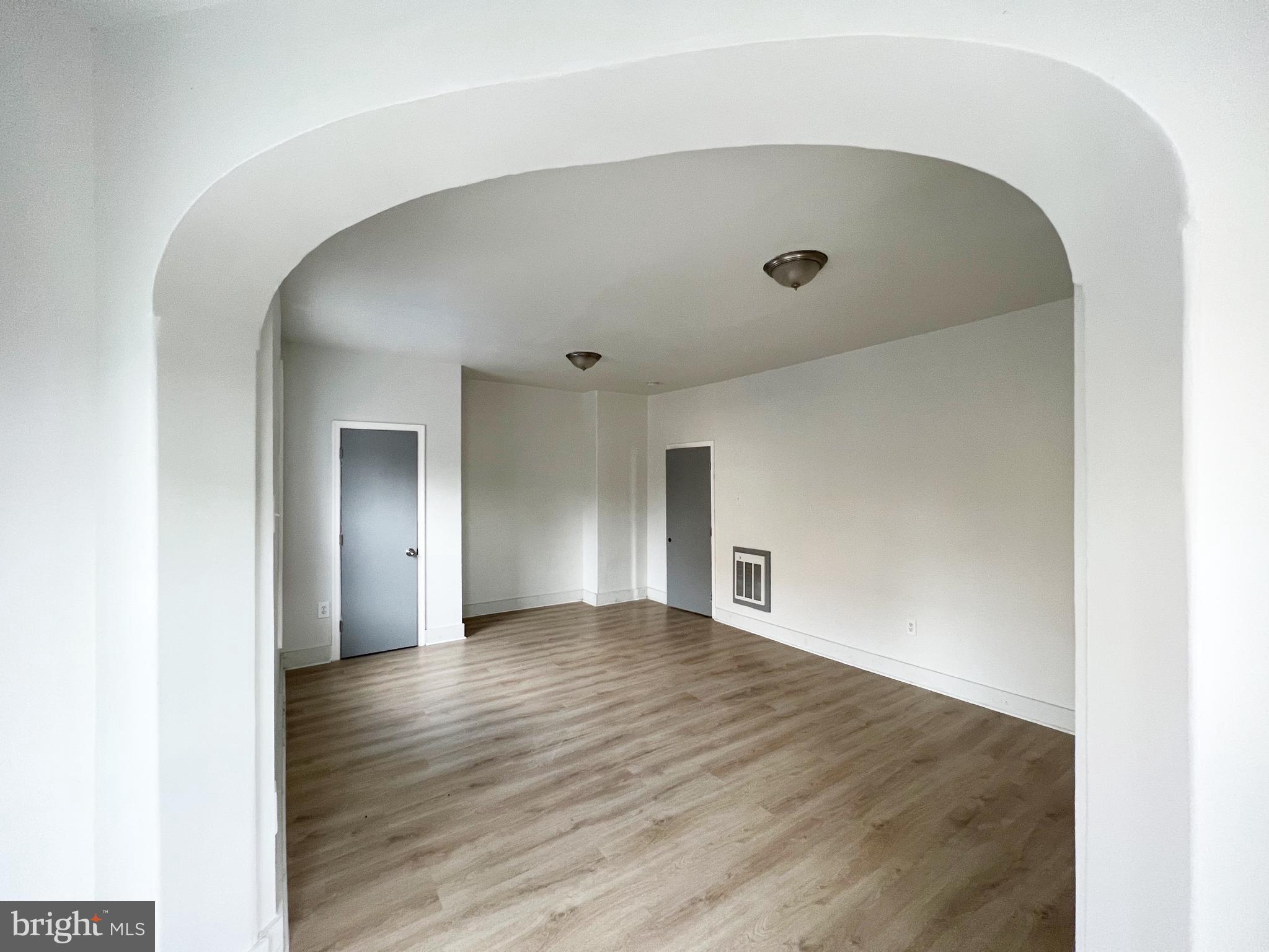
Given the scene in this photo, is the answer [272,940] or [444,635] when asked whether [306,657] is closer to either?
[444,635]

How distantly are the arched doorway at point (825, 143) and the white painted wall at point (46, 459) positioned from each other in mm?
143

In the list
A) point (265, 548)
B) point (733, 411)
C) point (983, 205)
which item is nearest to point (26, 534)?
point (265, 548)

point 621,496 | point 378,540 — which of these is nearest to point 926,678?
point 621,496

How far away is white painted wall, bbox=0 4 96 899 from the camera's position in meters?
1.10

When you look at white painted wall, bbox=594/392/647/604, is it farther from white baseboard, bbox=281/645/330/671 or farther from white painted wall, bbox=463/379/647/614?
A: white baseboard, bbox=281/645/330/671

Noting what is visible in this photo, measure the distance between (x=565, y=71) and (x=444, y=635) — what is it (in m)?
4.72

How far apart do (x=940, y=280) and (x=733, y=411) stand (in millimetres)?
2667

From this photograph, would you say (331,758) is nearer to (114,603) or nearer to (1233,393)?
(114,603)

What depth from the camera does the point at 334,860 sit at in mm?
2033

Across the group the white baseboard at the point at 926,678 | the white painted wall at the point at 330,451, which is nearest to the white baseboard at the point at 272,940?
the white painted wall at the point at 330,451

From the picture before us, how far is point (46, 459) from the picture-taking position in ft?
3.74

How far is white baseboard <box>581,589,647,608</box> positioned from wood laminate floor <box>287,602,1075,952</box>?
2143 millimetres

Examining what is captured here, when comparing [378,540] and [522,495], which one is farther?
[522,495]

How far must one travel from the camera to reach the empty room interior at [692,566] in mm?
1848
